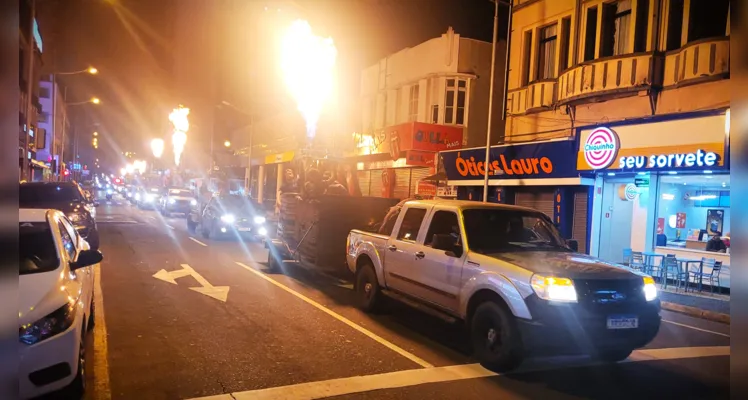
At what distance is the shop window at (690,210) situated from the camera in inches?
550

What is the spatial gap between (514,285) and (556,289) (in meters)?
0.43

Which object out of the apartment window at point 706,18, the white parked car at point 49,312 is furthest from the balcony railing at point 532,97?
the white parked car at point 49,312

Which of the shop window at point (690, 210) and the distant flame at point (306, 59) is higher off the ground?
the distant flame at point (306, 59)

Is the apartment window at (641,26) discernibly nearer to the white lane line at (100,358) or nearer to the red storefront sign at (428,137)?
the red storefront sign at (428,137)

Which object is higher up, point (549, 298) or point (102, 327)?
point (549, 298)

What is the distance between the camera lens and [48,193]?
13891 mm

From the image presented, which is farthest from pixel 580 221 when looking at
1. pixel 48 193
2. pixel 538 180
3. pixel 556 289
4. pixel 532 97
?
pixel 48 193

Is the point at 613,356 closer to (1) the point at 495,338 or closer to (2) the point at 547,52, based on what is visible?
(1) the point at 495,338

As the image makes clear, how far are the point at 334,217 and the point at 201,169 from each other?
6040cm

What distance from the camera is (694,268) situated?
46.2 feet

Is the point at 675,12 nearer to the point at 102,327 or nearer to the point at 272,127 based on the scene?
the point at 102,327

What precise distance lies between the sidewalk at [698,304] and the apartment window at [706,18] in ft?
21.1

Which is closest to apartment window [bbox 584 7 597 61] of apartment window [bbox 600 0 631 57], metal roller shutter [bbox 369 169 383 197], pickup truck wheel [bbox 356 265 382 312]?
apartment window [bbox 600 0 631 57]

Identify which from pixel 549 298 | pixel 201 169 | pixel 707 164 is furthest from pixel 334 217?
pixel 201 169
